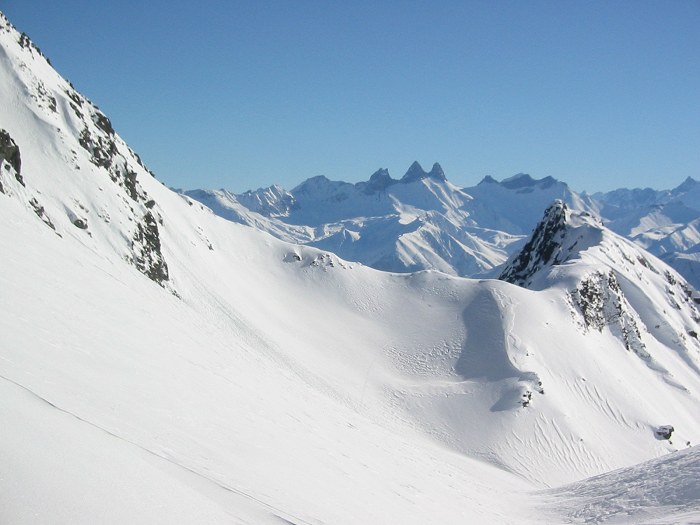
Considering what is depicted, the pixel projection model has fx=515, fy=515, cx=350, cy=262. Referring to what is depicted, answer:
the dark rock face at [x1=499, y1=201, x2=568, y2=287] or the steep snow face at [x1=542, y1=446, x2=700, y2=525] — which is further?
the dark rock face at [x1=499, y1=201, x2=568, y2=287]

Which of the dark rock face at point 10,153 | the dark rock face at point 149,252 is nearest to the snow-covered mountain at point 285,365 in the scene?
the dark rock face at point 10,153

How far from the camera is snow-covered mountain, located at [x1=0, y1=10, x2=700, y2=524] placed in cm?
816

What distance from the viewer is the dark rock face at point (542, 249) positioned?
89787 mm

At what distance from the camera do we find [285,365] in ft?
149

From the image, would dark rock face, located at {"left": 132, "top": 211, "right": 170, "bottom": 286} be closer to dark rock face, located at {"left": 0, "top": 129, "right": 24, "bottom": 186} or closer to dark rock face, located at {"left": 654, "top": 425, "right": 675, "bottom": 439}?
dark rock face, located at {"left": 0, "top": 129, "right": 24, "bottom": 186}

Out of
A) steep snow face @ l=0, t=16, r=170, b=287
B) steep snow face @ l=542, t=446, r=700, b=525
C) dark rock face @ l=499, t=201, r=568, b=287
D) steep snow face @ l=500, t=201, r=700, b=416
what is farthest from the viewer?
dark rock face @ l=499, t=201, r=568, b=287

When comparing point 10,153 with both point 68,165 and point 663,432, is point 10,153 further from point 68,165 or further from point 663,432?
point 663,432

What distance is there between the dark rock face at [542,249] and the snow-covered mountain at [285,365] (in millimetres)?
475

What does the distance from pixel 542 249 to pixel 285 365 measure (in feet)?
208

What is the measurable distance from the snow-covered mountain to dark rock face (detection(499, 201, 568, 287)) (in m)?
0.48

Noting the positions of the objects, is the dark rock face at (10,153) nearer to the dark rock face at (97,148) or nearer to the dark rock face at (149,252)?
the dark rock face at (149,252)

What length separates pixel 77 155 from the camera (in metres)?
44.2

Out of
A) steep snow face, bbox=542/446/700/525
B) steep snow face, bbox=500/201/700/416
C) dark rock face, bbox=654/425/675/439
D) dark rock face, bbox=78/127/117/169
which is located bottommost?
steep snow face, bbox=542/446/700/525

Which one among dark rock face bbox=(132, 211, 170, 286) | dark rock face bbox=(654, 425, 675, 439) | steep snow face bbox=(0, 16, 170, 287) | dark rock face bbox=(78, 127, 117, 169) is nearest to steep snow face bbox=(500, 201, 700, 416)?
dark rock face bbox=(654, 425, 675, 439)
